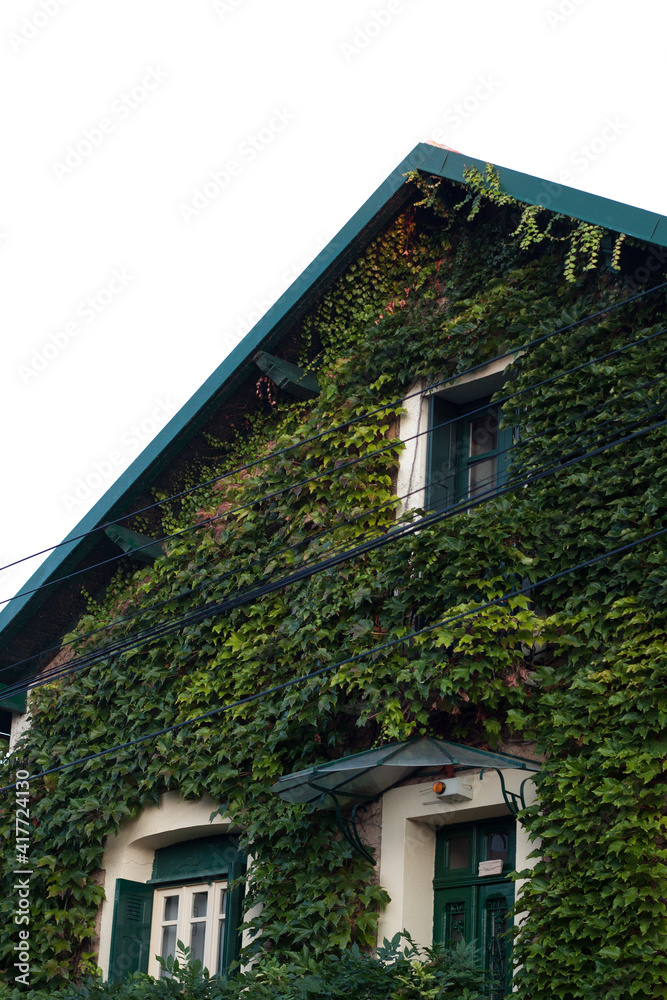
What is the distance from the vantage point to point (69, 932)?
10.4 meters

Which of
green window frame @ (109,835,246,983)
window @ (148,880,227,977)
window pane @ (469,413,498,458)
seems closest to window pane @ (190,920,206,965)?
window @ (148,880,227,977)

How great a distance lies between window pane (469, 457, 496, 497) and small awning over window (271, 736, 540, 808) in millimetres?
2468

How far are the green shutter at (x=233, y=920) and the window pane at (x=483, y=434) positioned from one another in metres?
4.13

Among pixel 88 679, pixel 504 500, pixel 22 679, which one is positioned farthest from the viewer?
pixel 22 679

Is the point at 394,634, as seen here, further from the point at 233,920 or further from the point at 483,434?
the point at 233,920

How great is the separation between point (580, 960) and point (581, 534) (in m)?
2.95

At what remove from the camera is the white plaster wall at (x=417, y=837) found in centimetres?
848

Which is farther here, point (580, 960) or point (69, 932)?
point (69, 932)

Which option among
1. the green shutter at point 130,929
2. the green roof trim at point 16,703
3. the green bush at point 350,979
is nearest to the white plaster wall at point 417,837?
the green bush at point 350,979

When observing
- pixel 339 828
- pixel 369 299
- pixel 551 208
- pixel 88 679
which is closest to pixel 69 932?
pixel 88 679

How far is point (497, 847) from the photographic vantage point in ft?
28.2

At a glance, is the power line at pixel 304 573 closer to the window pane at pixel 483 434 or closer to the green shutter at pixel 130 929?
the window pane at pixel 483 434

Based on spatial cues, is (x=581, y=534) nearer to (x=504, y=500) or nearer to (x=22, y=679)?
(x=504, y=500)

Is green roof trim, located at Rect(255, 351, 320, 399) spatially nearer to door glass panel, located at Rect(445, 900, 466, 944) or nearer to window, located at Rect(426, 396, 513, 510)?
window, located at Rect(426, 396, 513, 510)
